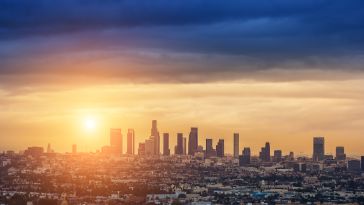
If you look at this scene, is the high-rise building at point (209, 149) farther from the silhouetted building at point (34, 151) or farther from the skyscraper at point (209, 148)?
the silhouetted building at point (34, 151)

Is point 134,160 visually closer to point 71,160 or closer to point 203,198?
point 71,160

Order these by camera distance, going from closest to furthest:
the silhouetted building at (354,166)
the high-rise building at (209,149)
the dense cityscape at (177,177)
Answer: the dense cityscape at (177,177) < the silhouetted building at (354,166) < the high-rise building at (209,149)

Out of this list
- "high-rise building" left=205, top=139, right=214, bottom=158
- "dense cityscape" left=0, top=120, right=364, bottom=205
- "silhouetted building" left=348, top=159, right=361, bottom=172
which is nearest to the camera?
"dense cityscape" left=0, top=120, right=364, bottom=205

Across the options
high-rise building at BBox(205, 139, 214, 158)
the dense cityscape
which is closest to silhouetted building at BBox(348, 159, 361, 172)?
the dense cityscape

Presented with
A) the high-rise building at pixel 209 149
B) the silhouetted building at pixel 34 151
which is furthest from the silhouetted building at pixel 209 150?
the silhouetted building at pixel 34 151

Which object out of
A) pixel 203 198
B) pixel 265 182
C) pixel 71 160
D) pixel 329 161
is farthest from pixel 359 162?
pixel 203 198

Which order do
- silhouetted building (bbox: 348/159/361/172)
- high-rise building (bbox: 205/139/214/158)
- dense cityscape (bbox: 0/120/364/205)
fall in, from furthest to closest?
high-rise building (bbox: 205/139/214/158)
silhouetted building (bbox: 348/159/361/172)
dense cityscape (bbox: 0/120/364/205)

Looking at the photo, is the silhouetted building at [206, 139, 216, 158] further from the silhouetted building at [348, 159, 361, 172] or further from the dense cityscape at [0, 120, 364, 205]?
the silhouetted building at [348, 159, 361, 172]

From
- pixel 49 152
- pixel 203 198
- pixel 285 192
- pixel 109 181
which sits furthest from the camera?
pixel 49 152
